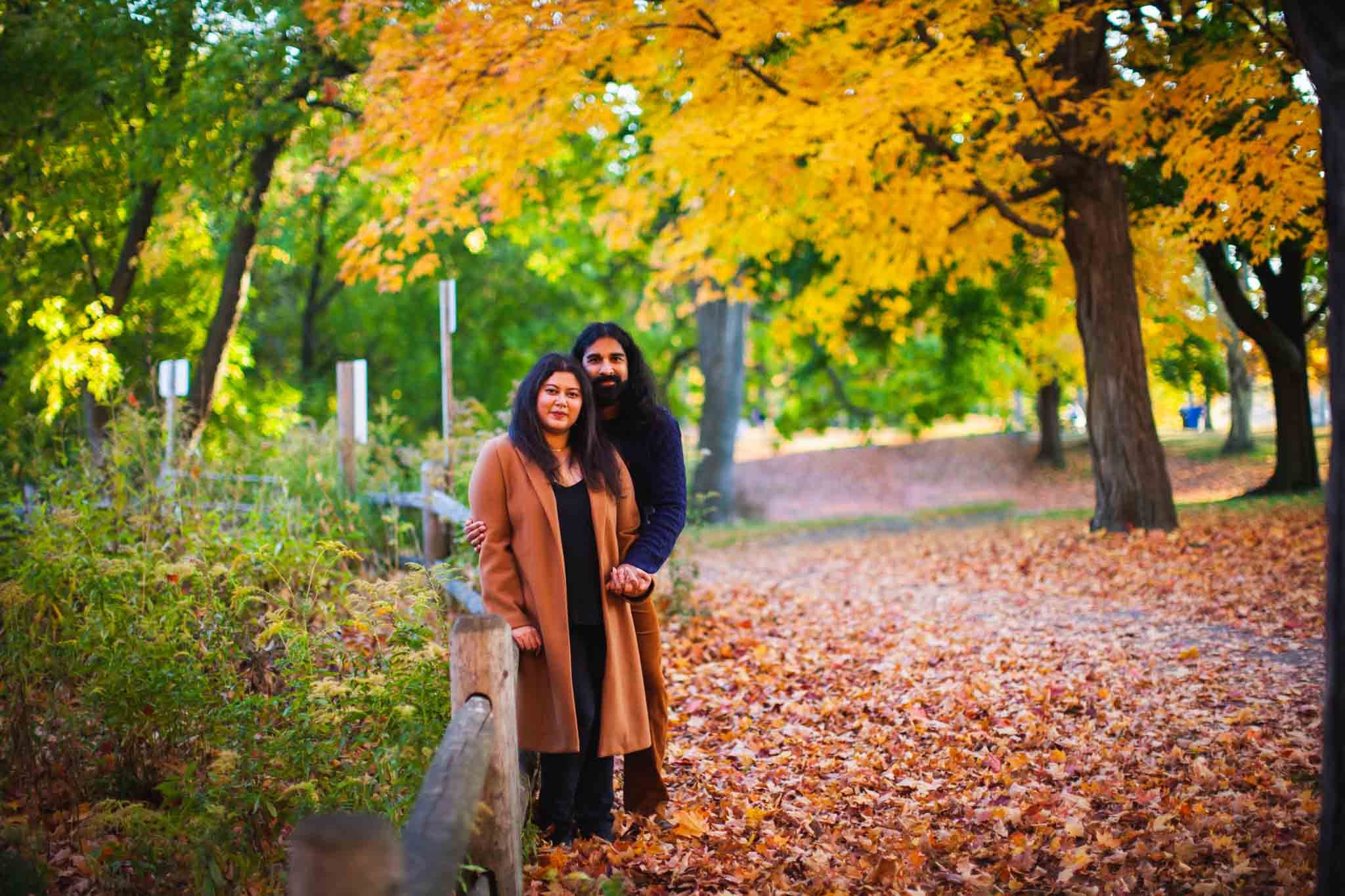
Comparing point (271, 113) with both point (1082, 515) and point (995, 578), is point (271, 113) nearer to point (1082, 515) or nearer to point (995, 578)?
point (995, 578)

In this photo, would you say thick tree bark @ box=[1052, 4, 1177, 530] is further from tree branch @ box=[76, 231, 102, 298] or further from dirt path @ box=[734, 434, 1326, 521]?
dirt path @ box=[734, 434, 1326, 521]

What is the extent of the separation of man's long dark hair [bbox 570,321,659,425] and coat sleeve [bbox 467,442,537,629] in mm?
615

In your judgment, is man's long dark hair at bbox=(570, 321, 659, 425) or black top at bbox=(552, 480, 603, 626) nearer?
black top at bbox=(552, 480, 603, 626)

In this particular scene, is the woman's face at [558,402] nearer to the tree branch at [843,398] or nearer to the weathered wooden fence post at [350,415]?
the weathered wooden fence post at [350,415]

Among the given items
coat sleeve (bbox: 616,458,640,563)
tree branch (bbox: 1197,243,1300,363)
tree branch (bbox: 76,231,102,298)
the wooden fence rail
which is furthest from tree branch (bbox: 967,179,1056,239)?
tree branch (bbox: 76,231,102,298)

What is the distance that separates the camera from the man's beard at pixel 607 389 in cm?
430

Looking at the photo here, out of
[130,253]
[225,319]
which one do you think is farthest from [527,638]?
[225,319]

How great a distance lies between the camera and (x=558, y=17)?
8.06m

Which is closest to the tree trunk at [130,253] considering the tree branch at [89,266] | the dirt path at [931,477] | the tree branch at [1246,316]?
the tree branch at [89,266]

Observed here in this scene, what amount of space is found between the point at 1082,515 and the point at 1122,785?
33.9 ft

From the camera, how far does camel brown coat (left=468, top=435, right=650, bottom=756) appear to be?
12.7 feet

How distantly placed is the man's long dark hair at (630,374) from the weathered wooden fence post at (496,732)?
133 centimetres

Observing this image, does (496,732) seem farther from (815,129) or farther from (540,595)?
(815,129)

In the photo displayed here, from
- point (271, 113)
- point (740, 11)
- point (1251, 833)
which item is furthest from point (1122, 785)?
point (271, 113)
